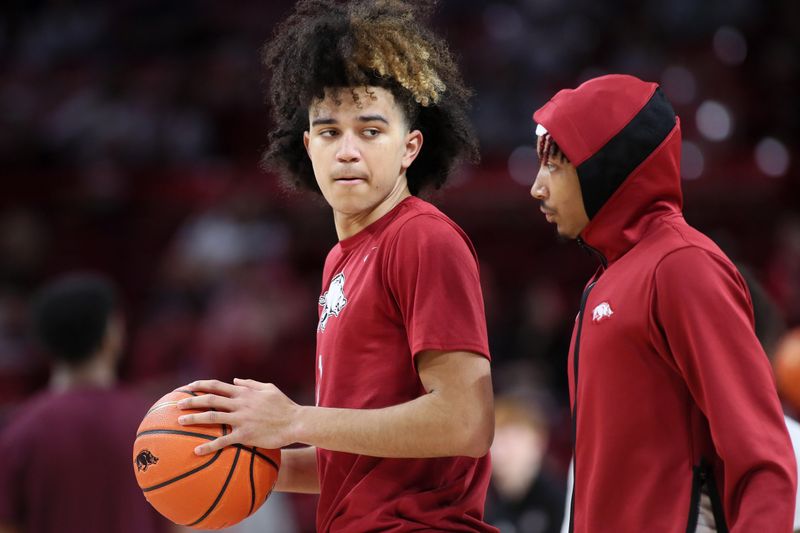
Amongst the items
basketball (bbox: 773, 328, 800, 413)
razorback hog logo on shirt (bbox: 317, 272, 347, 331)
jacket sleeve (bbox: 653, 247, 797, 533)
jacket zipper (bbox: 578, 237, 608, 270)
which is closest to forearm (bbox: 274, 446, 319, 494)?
razorback hog logo on shirt (bbox: 317, 272, 347, 331)

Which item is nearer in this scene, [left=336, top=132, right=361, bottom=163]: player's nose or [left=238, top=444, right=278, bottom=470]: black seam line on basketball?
[left=238, top=444, right=278, bottom=470]: black seam line on basketball

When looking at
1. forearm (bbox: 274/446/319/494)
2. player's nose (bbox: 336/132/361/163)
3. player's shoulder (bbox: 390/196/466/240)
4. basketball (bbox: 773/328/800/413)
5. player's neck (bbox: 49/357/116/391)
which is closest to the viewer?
player's shoulder (bbox: 390/196/466/240)

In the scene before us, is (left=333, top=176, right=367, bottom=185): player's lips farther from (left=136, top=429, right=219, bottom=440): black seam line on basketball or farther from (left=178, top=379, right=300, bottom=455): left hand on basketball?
(left=136, top=429, right=219, bottom=440): black seam line on basketball

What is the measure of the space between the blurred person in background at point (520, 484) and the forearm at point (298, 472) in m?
3.12

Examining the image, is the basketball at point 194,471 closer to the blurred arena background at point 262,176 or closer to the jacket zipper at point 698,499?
the jacket zipper at point 698,499

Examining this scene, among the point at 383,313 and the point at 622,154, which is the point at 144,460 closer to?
the point at 383,313

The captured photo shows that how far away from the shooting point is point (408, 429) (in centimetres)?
283

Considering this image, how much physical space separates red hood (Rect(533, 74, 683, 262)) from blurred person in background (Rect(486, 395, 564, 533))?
3.71 meters

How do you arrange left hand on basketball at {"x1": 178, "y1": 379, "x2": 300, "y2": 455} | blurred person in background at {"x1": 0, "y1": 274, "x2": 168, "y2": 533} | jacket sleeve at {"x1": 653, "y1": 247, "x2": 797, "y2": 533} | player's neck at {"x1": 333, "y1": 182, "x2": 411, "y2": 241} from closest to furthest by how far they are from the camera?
jacket sleeve at {"x1": 653, "y1": 247, "x2": 797, "y2": 533} → left hand on basketball at {"x1": 178, "y1": 379, "x2": 300, "y2": 455} → player's neck at {"x1": 333, "y1": 182, "x2": 411, "y2": 241} → blurred person in background at {"x1": 0, "y1": 274, "x2": 168, "y2": 533}

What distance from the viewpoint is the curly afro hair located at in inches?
125

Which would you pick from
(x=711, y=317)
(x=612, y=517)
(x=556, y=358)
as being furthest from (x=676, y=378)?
(x=556, y=358)

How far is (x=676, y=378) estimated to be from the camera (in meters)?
2.66

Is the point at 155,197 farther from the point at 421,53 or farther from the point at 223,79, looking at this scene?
the point at 421,53

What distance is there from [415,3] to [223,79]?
401 inches
